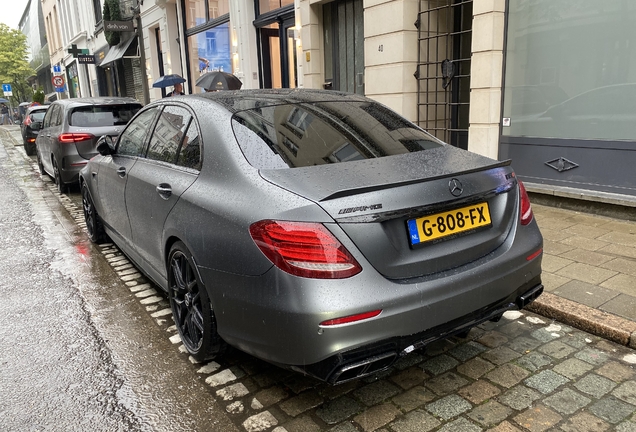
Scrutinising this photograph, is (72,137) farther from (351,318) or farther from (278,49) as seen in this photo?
(351,318)

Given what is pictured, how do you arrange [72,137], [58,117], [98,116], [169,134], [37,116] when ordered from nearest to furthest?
1. [169,134]
2. [72,137]
3. [98,116]
4. [58,117]
5. [37,116]

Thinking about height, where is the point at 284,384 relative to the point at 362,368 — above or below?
below

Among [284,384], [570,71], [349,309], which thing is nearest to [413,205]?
[349,309]

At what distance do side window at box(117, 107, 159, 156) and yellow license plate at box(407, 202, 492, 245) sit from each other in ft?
8.35

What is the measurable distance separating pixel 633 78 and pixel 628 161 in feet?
2.97

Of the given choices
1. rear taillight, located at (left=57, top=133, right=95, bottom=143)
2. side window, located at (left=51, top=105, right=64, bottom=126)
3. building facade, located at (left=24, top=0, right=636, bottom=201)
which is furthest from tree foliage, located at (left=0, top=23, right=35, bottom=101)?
rear taillight, located at (left=57, top=133, right=95, bottom=143)

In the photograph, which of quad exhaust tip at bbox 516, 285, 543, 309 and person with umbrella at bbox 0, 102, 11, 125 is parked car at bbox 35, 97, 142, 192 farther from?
person with umbrella at bbox 0, 102, 11, 125

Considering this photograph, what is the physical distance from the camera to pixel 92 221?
5.93 m

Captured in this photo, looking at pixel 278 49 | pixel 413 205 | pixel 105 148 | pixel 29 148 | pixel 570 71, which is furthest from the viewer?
pixel 29 148

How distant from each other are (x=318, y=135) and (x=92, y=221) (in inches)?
158

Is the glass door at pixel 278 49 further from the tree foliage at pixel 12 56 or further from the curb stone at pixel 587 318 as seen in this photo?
the tree foliage at pixel 12 56

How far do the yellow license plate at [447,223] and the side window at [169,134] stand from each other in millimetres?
1756

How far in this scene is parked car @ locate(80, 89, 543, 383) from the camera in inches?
88.0

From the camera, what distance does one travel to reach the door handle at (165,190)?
3.23 meters
